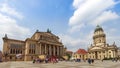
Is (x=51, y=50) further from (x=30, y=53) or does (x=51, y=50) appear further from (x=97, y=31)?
(x=97, y=31)

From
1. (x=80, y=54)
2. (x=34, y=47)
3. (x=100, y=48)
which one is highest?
(x=34, y=47)

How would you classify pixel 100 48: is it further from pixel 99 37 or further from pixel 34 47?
pixel 34 47

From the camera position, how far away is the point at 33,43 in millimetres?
80688

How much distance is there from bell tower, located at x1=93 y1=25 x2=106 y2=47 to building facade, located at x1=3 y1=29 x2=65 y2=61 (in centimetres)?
5259

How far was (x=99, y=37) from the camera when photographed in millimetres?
137625

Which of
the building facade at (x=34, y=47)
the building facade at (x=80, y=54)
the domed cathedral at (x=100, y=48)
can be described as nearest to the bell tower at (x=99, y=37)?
the domed cathedral at (x=100, y=48)

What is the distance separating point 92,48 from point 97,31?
17.6 metres

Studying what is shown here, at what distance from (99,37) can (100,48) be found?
11652mm

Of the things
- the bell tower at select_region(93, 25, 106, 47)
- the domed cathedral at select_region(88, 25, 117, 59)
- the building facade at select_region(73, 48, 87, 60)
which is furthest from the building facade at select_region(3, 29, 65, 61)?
the bell tower at select_region(93, 25, 106, 47)

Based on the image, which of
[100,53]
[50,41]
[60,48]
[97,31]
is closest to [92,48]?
[100,53]

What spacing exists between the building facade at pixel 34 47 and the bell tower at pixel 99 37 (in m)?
52.6

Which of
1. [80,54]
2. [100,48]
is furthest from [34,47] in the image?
[80,54]

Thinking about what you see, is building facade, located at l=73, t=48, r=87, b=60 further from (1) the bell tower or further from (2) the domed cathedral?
(1) the bell tower

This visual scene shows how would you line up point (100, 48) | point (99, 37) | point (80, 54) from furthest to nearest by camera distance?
point (80, 54), point (99, 37), point (100, 48)
